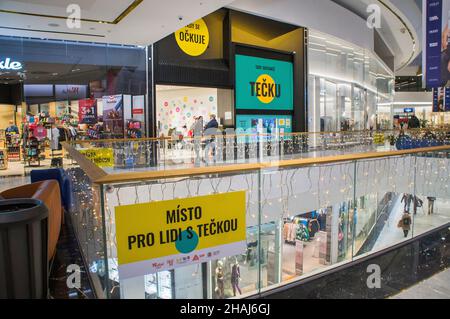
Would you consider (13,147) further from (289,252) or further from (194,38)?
(289,252)

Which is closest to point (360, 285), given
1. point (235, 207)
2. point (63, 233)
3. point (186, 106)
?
point (235, 207)

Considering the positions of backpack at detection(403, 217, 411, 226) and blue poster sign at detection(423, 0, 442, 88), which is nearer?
backpack at detection(403, 217, 411, 226)

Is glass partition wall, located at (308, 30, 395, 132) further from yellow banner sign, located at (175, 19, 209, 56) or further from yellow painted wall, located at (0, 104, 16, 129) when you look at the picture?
yellow painted wall, located at (0, 104, 16, 129)

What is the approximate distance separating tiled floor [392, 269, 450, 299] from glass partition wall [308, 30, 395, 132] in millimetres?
15781

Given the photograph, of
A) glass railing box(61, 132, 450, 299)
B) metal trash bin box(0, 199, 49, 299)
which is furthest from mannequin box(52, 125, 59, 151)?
metal trash bin box(0, 199, 49, 299)

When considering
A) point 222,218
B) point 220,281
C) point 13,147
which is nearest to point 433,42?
point 220,281

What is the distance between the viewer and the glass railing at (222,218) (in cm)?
266

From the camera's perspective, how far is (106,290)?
2.52 metres

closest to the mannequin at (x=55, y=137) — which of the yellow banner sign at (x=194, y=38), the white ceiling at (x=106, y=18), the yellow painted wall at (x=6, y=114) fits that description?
the white ceiling at (x=106, y=18)

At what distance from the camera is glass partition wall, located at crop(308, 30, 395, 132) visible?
19266 mm

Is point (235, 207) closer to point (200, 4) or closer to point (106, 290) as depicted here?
point (106, 290)

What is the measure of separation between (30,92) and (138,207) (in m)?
10.3

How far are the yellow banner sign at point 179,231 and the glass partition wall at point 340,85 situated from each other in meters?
16.6

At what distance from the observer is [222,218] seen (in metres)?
2.98
